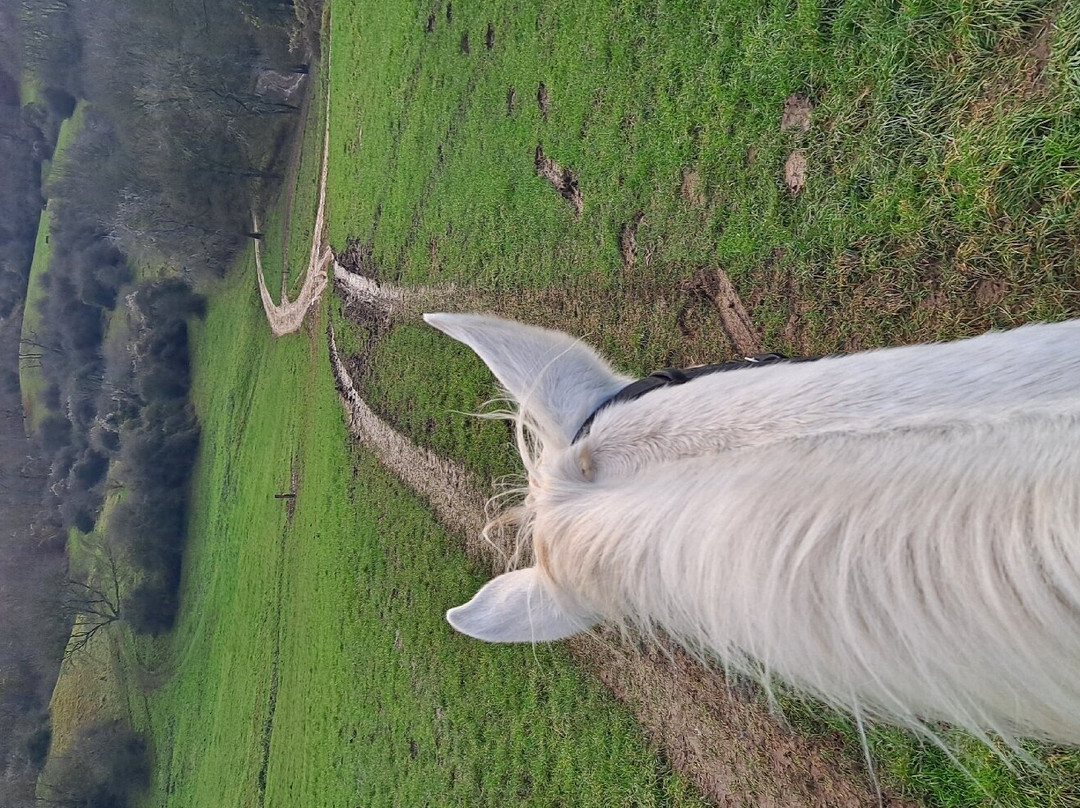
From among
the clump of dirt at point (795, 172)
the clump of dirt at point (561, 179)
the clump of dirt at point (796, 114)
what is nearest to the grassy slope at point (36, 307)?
the clump of dirt at point (561, 179)

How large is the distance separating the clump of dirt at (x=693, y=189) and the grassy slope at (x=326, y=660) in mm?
3979

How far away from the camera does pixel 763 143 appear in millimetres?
4941

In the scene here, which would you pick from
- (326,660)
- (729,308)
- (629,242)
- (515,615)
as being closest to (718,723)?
(729,308)

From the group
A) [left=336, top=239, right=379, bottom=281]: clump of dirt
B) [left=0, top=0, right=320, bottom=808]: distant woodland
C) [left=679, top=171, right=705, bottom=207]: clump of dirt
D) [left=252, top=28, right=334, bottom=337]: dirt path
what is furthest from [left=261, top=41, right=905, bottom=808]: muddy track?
[left=0, top=0, right=320, bottom=808]: distant woodland

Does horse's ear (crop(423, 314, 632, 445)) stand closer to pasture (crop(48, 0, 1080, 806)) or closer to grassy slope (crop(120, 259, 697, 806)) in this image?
pasture (crop(48, 0, 1080, 806))

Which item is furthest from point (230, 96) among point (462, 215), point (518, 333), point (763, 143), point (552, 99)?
point (518, 333)

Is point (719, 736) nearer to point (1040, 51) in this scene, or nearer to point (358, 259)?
point (1040, 51)

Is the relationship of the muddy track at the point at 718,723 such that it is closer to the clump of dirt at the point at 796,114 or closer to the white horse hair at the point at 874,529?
the white horse hair at the point at 874,529

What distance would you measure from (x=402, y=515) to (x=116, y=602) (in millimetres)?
23594

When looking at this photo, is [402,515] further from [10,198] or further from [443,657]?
[10,198]

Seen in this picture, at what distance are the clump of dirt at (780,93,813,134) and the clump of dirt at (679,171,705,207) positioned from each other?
0.84 metres

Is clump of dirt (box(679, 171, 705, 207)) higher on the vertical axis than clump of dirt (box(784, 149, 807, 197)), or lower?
lower

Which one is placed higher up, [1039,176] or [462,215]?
[1039,176]

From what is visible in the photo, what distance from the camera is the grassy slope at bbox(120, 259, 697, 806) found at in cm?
673
